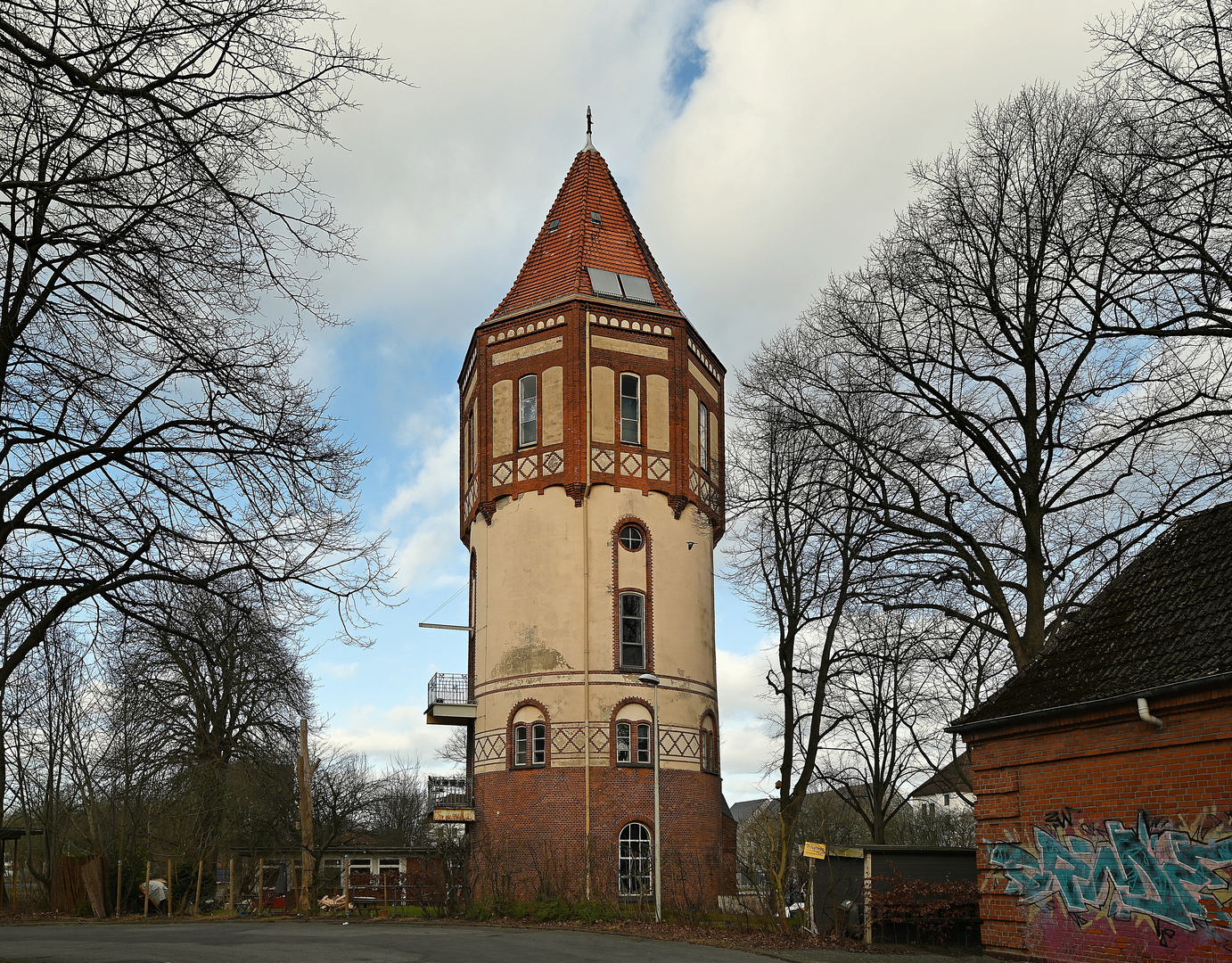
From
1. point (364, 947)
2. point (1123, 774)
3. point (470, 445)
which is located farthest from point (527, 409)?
point (1123, 774)

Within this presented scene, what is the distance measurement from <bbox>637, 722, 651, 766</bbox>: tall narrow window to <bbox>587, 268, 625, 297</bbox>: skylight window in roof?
40.5 ft

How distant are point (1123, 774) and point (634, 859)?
690 inches

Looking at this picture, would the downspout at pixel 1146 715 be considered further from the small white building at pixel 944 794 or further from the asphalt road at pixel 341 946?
the small white building at pixel 944 794

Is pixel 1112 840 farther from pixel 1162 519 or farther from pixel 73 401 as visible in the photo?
pixel 73 401

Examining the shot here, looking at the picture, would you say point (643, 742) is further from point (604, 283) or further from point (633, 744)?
point (604, 283)

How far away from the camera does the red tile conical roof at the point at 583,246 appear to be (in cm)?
3469

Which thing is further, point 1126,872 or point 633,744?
point 633,744

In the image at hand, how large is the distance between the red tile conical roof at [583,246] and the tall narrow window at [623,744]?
12185 millimetres

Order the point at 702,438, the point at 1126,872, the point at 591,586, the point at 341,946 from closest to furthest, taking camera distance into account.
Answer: the point at 1126,872
the point at 341,946
the point at 591,586
the point at 702,438

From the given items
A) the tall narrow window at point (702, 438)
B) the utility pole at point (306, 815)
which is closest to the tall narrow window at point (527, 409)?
the tall narrow window at point (702, 438)

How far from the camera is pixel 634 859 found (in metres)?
29.7

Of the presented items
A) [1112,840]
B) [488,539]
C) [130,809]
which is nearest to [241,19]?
[1112,840]

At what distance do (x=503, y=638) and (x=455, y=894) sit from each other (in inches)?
281

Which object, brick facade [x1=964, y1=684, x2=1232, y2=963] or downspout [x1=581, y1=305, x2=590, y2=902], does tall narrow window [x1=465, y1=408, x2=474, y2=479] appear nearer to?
downspout [x1=581, y1=305, x2=590, y2=902]
